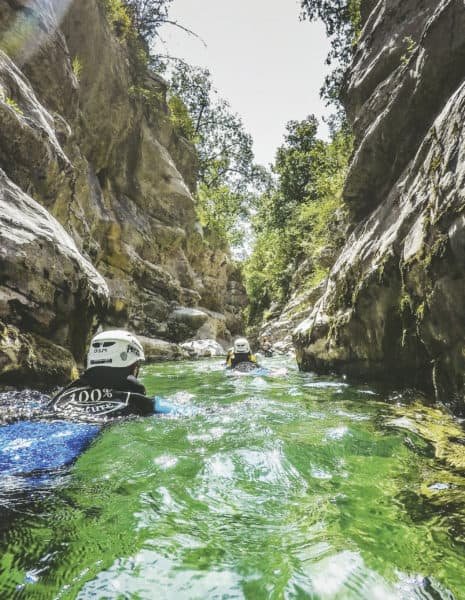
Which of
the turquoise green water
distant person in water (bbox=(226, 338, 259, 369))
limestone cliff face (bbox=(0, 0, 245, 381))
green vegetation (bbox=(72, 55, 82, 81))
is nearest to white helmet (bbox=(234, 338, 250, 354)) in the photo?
distant person in water (bbox=(226, 338, 259, 369))

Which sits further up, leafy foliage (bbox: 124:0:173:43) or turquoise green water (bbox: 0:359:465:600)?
leafy foliage (bbox: 124:0:173:43)

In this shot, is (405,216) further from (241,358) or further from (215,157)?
(215,157)

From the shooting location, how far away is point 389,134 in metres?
7.01

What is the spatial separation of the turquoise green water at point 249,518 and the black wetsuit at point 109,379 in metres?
0.53

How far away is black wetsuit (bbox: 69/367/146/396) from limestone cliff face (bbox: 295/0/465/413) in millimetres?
3776

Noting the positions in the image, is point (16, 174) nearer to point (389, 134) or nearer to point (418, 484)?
point (389, 134)

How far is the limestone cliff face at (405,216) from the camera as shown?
13.7 ft

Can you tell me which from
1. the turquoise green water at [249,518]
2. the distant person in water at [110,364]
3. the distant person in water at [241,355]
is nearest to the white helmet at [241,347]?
the distant person in water at [241,355]

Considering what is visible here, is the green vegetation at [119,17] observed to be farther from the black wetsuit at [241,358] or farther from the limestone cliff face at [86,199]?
the black wetsuit at [241,358]

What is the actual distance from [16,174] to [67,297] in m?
3.04

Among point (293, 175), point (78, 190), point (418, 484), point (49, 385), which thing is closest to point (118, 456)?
point (418, 484)

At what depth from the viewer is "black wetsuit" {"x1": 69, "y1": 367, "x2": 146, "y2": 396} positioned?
166 inches

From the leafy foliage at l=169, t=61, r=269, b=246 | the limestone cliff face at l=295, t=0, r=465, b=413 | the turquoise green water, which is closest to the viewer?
the turquoise green water

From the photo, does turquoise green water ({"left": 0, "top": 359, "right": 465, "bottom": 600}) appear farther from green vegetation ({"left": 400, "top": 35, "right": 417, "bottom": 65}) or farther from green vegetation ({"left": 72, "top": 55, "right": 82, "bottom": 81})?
green vegetation ({"left": 72, "top": 55, "right": 82, "bottom": 81})
